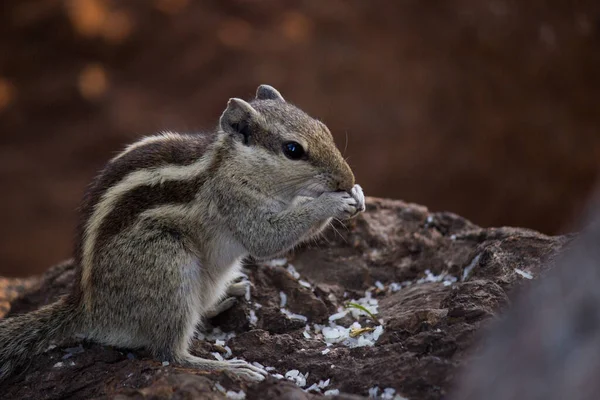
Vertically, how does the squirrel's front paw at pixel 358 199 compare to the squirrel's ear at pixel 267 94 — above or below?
below

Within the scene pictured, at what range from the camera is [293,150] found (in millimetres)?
4699

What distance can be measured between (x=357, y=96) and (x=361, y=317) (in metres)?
7.35

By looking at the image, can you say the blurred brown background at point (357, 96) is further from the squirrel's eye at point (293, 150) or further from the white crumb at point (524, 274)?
the white crumb at point (524, 274)

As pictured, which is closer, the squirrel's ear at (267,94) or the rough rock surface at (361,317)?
the rough rock surface at (361,317)

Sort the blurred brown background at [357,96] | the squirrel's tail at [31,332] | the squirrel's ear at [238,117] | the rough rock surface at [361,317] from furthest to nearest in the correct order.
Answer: the blurred brown background at [357,96], the squirrel's ear at [238,117], the squirrel's tail at [31,332], the rough rock surface at [361,317]

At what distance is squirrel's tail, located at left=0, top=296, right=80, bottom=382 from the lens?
4.41 m


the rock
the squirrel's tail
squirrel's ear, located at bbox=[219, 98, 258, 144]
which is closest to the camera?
the rock

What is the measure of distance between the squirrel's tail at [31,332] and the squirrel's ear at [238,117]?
1.51 m

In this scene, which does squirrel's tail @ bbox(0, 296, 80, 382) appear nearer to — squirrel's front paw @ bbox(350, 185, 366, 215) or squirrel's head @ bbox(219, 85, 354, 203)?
squirrel's head @ bbox(219, 85, 354, 203)

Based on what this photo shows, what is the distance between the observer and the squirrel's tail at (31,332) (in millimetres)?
4414

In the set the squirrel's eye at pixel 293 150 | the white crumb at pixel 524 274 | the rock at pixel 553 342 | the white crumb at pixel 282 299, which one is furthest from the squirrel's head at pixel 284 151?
the rock at pixel 553 342

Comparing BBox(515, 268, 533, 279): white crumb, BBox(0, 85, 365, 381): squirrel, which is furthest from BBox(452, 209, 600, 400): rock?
BBox(0, 85, 365, 381): squirrel

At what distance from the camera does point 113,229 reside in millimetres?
4496

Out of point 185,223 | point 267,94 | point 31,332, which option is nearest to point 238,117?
point 267,94
